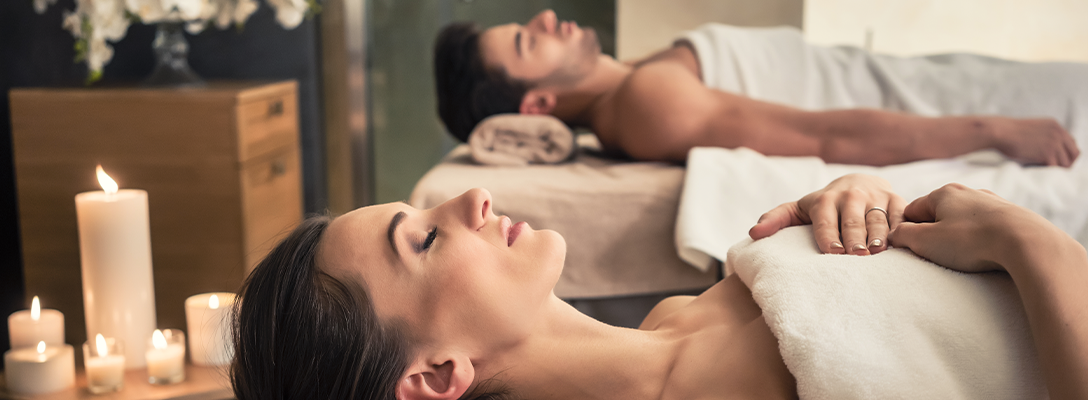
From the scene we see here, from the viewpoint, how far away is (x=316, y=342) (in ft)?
2.58

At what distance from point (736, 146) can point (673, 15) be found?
1.96 feet

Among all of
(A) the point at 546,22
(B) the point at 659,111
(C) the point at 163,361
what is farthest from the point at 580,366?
(A) the point at 546,22

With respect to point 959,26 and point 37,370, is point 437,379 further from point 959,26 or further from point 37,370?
point 959,26

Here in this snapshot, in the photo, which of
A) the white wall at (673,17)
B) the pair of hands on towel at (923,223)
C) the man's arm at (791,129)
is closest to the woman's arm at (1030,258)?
the pair of hands on towel at (923,223)

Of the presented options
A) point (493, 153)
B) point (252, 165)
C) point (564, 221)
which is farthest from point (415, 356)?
point (252, 165)

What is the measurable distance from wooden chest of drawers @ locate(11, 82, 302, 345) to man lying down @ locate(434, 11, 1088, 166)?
65 centimetres

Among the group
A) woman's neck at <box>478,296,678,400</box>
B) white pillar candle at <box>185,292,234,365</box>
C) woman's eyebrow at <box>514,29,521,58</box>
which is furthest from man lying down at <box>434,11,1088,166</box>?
woman's neck at <box>478,296,678,400</box>

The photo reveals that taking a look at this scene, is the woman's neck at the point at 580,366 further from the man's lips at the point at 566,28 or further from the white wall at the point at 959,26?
the white wall at the point at 959,26

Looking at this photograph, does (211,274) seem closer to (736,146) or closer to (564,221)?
(564,221)

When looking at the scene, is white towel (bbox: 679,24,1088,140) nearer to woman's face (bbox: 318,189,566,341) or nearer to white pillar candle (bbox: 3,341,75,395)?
woman's face (bbox: 318,189,566,341)

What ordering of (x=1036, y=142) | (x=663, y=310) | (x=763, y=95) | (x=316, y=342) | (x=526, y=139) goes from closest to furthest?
1. (x=316, y=342)
2. (x=663, y=310)
3. (x=1036, y=142)
4. (x=526, y=139)
5. (x=763, y=95)

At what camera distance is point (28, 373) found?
4.04 feet

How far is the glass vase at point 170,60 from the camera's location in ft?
6.28

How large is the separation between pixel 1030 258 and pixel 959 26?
1.77m
